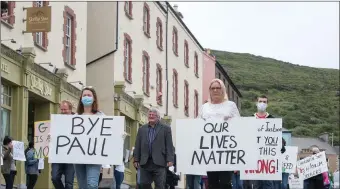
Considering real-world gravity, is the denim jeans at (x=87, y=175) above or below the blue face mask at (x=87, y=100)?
below

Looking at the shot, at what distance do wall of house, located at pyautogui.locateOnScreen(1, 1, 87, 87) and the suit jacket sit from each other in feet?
39.6

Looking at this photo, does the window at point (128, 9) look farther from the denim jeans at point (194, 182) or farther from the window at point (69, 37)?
the denim jeans at point (194, 182)

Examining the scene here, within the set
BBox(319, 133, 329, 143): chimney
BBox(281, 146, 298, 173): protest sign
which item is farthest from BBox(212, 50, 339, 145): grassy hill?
BBox(281, 146, 298, 173): protest sign

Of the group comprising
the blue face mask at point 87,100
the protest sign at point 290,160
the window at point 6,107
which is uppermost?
the window at point 6,107

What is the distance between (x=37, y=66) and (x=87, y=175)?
15.4m

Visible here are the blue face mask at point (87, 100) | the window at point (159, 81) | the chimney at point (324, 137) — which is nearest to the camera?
the blue face mask at point (87, 100)

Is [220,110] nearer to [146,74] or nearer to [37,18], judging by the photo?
[37,18]

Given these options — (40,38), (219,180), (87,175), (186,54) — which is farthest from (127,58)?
(219,180)

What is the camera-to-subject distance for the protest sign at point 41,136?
19.3 meters

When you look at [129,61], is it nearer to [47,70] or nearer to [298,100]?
[47,70]

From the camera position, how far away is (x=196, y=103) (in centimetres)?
5934

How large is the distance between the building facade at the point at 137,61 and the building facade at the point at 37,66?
156 inches

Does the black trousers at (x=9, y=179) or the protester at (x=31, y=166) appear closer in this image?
the black trousers at (x=9, y=179)

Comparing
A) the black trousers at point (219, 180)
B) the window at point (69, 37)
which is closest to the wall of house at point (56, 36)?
the window at point (69, 37)
